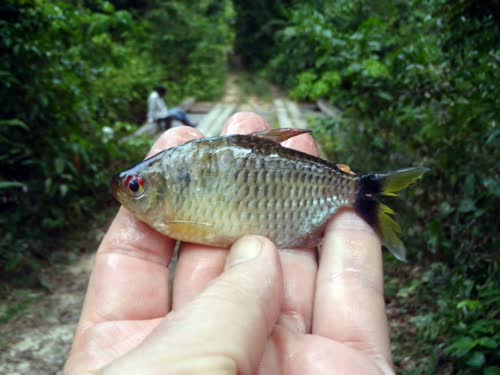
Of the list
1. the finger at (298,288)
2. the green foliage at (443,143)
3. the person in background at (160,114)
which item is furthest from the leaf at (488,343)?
the person in background at (160,114)

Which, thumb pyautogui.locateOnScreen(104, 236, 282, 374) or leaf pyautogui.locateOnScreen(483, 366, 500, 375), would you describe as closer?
thumb pyautogui.locateOnScreen(104, 236, 282, 374)

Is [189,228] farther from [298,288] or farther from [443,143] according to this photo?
[443,143]

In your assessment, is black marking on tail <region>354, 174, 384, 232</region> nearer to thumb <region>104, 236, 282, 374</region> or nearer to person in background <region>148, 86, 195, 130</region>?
thumb <region>104, 236, 282, 374</region>

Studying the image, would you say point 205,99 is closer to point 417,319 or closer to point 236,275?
point 417,319

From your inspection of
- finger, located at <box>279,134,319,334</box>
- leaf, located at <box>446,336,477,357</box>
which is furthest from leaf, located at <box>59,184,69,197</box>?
leaf, located at <box>446,336,477,357</box>

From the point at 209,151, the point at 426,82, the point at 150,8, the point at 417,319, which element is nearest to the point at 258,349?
the point at 209,151

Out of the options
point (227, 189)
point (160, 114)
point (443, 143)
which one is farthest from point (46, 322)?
point (160, 114)
